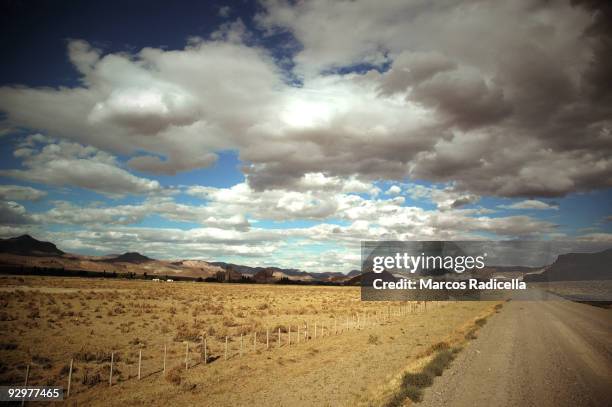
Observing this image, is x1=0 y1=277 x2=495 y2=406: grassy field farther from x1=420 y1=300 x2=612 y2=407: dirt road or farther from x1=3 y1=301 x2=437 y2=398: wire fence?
x1=420 y1=300 x2=612 y2=407: dirt road

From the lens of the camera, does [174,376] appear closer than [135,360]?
Yes

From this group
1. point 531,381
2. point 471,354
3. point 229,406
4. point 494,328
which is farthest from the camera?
point 494,328

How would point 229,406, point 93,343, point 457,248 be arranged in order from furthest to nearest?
point 457,248 < point 93,343 < point 229,406

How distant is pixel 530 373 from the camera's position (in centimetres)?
1579

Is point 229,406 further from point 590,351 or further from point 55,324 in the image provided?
point 55,324

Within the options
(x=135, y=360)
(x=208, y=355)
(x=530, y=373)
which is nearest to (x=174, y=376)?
(x=135, y=360)

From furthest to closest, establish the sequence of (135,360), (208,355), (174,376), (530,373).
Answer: (208,355)
(135,360)
(174,376)
(530,373)

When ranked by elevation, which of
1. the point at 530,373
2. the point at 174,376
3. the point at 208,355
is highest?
the point at 530,373

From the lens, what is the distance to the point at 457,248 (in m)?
138

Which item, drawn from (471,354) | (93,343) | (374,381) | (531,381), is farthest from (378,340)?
(93,343)

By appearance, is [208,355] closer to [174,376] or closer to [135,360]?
[135,360]

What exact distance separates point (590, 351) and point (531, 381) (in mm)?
8846

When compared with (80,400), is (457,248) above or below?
above

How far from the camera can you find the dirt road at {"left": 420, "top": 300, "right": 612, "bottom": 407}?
1252 centimetres
